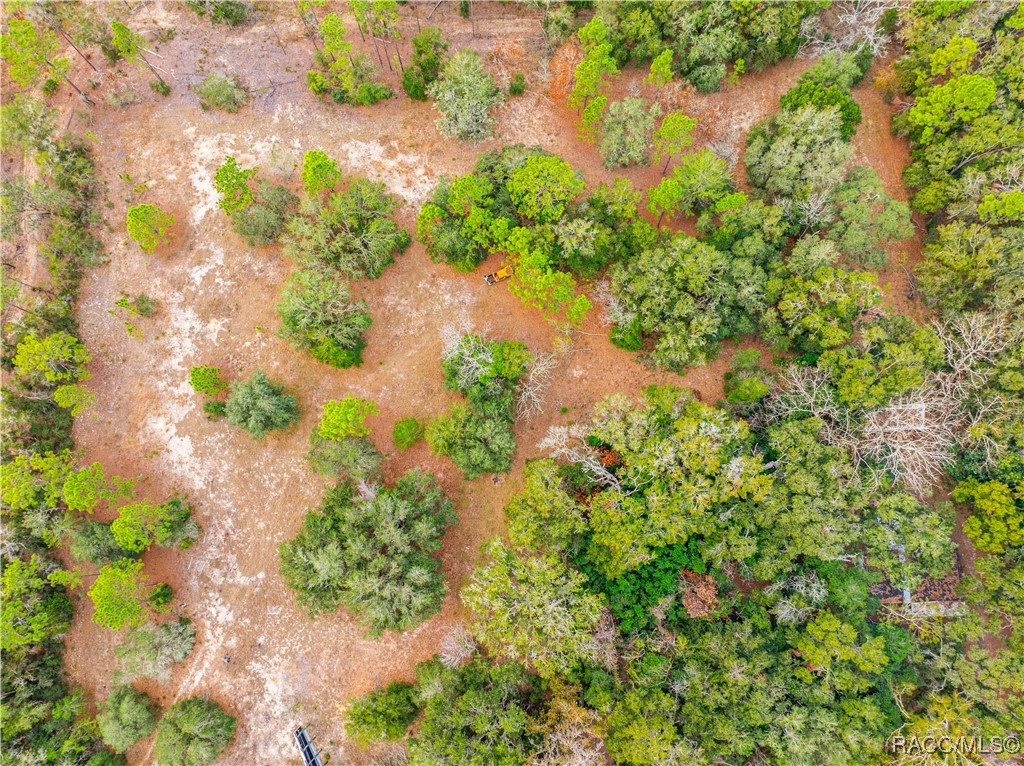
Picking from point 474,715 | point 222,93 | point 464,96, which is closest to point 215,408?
point 222,93

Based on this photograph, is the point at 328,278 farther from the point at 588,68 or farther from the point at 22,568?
the point at 22,568

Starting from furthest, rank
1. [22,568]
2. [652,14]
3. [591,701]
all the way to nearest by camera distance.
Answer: [652,14] < [22,568] < [591,701]

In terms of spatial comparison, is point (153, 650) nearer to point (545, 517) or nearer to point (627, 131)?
point (545, 517)

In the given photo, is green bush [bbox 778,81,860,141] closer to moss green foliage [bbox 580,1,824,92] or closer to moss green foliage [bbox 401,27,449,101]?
moss green foliage [bbox 580,1,824,92]

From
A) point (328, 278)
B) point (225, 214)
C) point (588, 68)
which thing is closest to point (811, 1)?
point (588, 68)

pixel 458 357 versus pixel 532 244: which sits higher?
pixel 532 244

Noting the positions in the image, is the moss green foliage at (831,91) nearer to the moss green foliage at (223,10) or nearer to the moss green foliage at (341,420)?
the moss green foliage at (341,420)

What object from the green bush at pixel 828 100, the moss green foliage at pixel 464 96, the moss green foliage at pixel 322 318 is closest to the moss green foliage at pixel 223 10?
the moss green foliage at pixel 464 96

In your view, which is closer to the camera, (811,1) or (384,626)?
(384,626)
